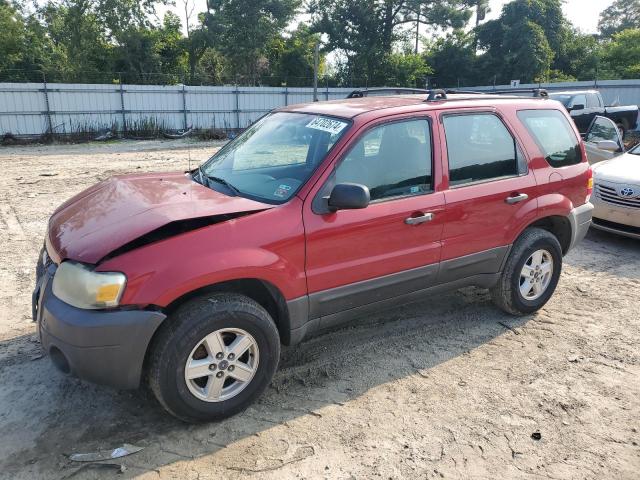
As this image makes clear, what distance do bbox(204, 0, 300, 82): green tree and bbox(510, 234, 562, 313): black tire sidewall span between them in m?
31.7

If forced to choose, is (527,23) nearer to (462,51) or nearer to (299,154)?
(462,51)

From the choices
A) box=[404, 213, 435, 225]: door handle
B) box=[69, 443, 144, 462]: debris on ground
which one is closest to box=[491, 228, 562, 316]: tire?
box=[404, 213, 435, 225]: door handle

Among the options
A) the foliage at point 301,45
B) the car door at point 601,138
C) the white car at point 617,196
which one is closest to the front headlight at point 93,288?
the white car at point 617,196

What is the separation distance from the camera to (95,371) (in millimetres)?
2707

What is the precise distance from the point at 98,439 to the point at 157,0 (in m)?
34.5

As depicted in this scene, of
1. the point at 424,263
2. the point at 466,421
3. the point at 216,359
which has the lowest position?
the point at 466,421

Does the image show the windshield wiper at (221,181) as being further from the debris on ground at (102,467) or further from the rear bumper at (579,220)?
the rear bumper at (579,220)

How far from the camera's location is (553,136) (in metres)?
4.59

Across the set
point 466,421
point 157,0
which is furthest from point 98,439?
point 157,0

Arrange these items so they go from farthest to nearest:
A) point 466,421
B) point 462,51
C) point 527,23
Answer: point 462,51, point 527,23, point 466,421

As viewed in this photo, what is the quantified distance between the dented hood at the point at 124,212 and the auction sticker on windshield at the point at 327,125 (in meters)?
0.79

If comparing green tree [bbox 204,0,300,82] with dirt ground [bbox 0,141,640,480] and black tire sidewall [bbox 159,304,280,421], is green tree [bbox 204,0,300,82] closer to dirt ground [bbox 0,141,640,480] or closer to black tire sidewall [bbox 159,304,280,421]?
dirt ground [bbox 0,141,640,480]

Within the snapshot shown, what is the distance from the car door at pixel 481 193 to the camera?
384cm

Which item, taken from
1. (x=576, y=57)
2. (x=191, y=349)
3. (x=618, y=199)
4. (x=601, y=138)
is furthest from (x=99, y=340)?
(x=576, y=57)
